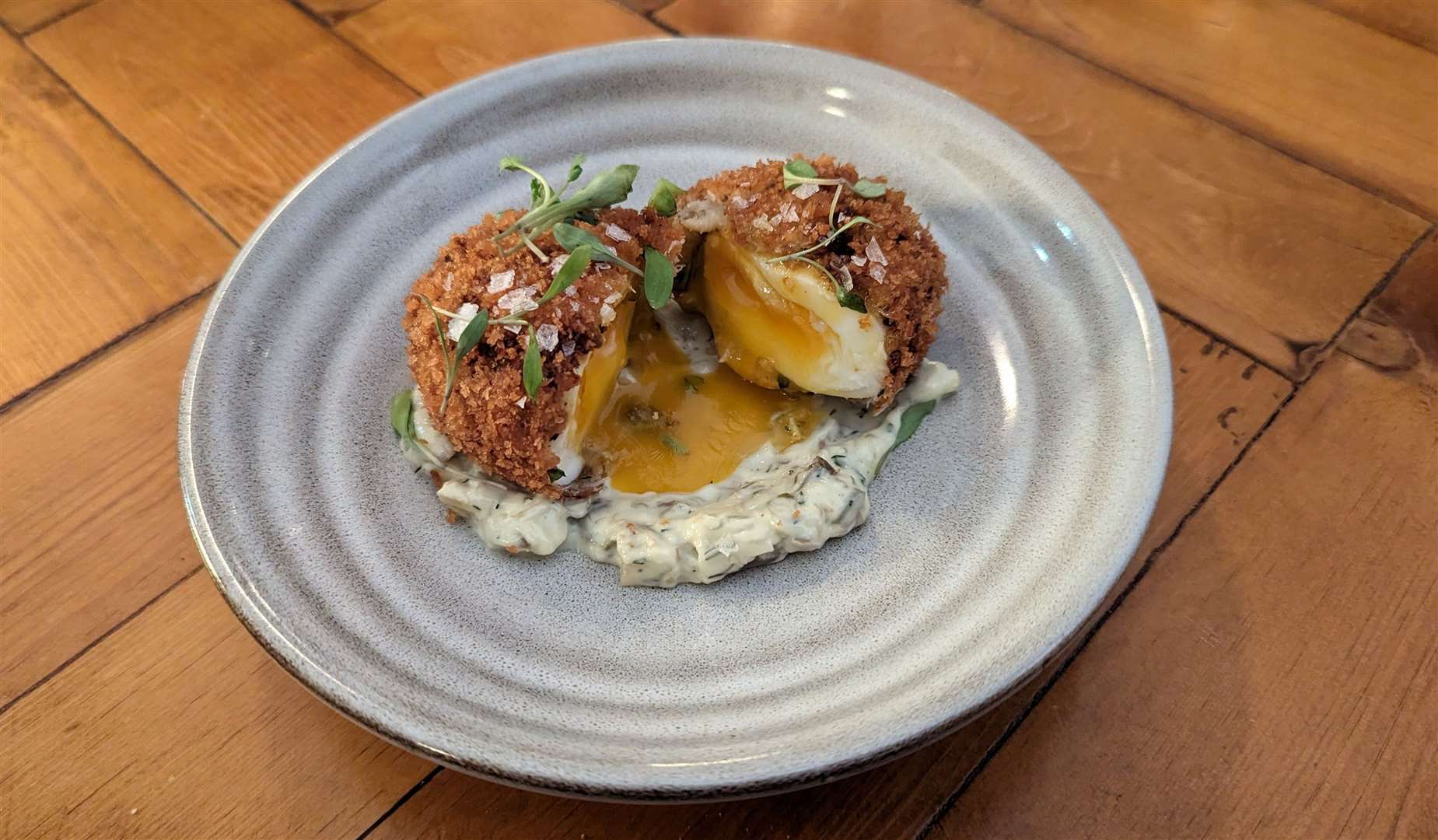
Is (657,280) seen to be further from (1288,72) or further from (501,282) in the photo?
(1288,72)

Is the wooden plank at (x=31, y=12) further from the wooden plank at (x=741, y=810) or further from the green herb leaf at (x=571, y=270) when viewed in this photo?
the wooden plank at (x=741, y=810)

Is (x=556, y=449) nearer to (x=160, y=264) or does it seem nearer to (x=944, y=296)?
(x=944, y=296)

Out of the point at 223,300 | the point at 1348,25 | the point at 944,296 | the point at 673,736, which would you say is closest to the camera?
the point at 673,736

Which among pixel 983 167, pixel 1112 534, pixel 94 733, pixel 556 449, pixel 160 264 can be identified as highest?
pixel 983 167

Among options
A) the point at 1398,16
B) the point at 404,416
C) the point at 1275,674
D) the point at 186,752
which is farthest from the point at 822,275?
the point at 1398,16

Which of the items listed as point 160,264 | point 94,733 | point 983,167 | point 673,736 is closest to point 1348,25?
point 983,167

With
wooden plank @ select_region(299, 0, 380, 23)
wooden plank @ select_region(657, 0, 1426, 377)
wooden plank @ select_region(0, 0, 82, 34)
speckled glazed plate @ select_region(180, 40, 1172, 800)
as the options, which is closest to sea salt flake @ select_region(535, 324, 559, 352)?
speckled glazed plate @ select_region(180, 40, 1172, 800)

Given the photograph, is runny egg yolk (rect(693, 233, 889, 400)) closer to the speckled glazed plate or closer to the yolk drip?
the yolk drip
